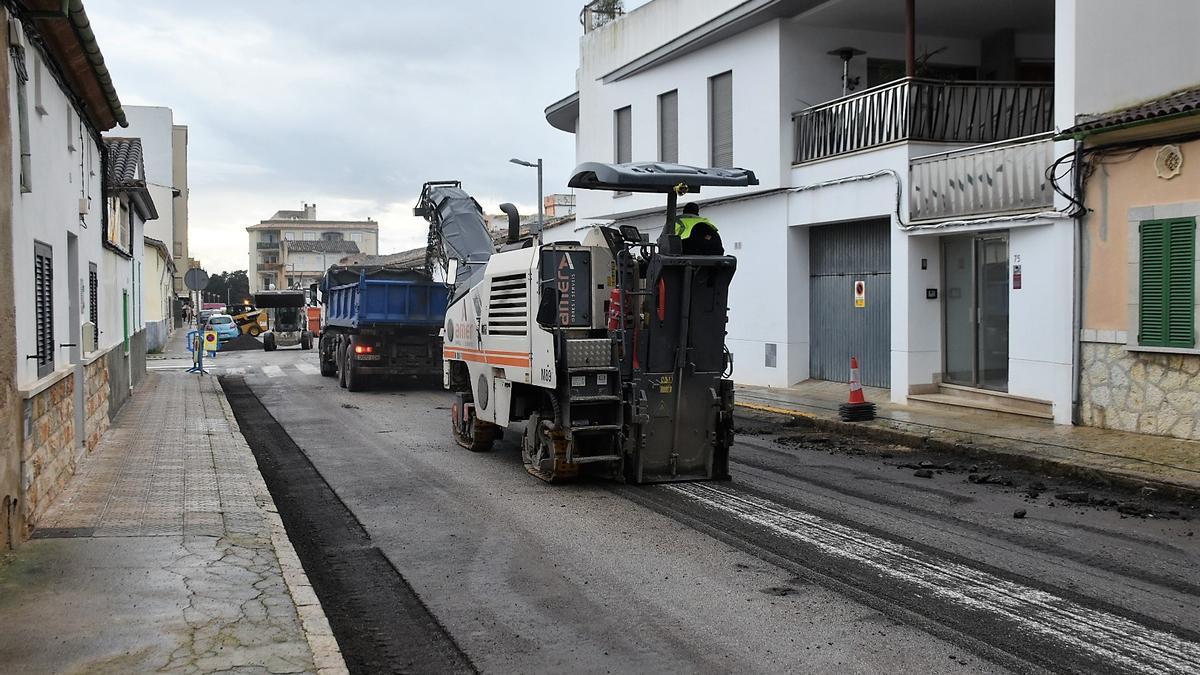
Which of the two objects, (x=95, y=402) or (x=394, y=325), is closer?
(x=95, y=402)

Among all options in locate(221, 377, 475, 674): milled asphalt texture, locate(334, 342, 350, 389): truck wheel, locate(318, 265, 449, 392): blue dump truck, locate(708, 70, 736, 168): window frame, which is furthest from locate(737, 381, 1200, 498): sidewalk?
locate(334, 342, 350, 389): truck wheel

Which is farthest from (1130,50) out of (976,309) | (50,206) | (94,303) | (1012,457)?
(94,303)

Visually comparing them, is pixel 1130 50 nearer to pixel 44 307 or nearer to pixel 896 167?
pixel 896 167

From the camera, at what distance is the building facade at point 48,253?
6.96 m

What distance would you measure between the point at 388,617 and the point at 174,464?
5.84 meters

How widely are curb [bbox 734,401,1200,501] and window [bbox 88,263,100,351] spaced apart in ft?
32.0

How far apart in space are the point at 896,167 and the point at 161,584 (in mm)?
13409

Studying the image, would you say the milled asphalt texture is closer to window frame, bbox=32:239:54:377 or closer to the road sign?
window frame, bbox=32:239:54:377

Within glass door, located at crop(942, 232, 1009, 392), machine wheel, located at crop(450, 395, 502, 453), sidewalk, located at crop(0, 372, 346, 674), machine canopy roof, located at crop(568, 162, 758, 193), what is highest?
machine canopy roof, located at crop(568, 162, 758, 193)

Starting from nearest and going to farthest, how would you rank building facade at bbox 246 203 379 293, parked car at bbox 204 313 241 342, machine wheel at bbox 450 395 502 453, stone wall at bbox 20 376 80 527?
stone wall at bbox 20 376 80 527, machine wheel at bbox 450 395 502 453, parked car at bbox 204 313 241 342, building facade at bbox 246 203 379 293

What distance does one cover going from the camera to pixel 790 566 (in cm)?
715

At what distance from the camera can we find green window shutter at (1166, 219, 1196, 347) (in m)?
11.6

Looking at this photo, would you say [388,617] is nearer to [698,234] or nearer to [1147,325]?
[698,234]

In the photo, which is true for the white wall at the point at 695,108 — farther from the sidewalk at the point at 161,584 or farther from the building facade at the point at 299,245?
the building facade at the point at 299,245
